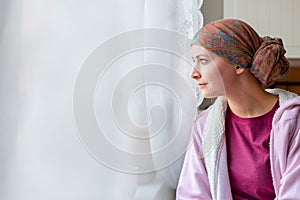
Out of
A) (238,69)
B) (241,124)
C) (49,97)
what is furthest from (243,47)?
(49,97)

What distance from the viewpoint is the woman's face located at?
1.08 metres

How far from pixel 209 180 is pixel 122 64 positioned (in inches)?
15.8

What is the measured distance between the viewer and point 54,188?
76cm

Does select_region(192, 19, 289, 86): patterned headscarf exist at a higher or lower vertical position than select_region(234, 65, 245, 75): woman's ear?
higher

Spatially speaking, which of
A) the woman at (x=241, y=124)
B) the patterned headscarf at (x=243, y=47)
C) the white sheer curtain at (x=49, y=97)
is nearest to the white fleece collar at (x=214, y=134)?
the woman at (x=241, y=124)

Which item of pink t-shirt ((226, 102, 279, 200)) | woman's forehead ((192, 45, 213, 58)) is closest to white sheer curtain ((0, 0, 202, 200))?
woman's forehead ((192, 45, 213, 58))

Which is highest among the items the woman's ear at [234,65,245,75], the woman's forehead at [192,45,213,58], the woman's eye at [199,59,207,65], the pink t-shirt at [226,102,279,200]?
the woman's forehead at [192,45,213,58]

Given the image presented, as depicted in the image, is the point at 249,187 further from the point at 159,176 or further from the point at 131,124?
the point at 131,124

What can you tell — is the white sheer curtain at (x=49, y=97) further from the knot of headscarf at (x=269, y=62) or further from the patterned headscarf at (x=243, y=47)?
Answer: the knot of headscarf at (x=269, y=62)

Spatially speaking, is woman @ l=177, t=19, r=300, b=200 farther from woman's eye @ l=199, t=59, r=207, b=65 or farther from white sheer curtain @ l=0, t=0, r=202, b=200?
white sheer curtain @ l=0, t=0, r=202, b=200

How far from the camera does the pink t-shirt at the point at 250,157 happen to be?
1094mm

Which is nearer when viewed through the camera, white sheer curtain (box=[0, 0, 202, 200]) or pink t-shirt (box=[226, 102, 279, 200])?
white sheer curtain (box=[0, 0, 202, 200])

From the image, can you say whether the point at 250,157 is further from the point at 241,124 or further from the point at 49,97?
the point at 49,97

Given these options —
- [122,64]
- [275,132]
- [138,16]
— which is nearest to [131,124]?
[122,64]
